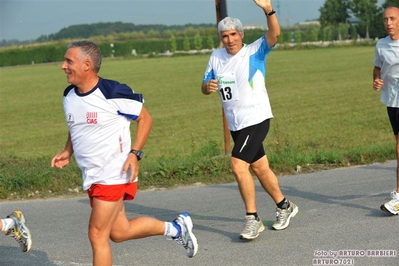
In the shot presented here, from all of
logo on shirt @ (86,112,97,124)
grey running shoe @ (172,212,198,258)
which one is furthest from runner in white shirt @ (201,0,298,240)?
logo on shirt @ (86,112,97,124)

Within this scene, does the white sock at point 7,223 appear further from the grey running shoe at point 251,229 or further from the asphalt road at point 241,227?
the grey running shoe at point 251,229

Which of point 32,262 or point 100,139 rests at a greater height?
point 100,139

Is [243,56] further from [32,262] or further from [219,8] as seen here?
[219,8]

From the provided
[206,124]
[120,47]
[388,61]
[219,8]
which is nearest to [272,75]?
[206,124]

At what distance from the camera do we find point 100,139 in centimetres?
534

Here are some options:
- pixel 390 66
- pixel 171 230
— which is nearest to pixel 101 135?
pixel 171 230

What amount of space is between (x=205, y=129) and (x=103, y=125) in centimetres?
1379

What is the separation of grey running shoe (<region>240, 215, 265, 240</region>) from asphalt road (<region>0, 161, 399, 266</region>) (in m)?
0.07

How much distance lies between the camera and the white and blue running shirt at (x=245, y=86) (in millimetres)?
6984

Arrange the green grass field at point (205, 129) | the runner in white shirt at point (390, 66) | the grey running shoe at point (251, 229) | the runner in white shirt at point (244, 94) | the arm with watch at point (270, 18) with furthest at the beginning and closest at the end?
the green grass field at point (205, 129) < the runner in white shirt at point (390, 66) < the runner in white shirt at point (244, 94) < the arm with watch at point (270, 18) < the grey running shoe at point (251, 229)

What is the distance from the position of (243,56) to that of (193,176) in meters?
3.48

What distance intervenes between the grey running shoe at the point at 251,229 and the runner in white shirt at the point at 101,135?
1717 mm

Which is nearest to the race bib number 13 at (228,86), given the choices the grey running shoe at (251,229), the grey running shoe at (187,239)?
the grey running shoe at (251,229)

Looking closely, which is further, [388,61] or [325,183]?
[325,183]
